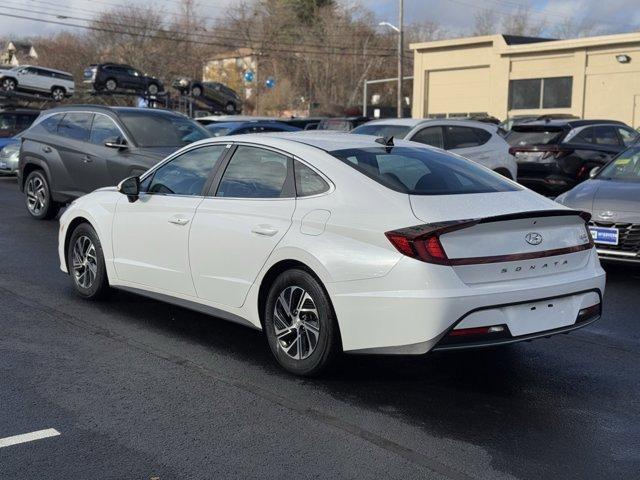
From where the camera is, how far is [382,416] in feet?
14.7

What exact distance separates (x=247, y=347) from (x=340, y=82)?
68.5 meters

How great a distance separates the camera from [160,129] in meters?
11.5

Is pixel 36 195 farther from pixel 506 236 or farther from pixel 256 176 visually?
pixel 506 236

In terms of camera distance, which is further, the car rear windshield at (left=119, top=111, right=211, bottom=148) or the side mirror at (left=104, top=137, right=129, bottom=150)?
the car rear windshield at (left=119, top=111, right=211, bottom=148)

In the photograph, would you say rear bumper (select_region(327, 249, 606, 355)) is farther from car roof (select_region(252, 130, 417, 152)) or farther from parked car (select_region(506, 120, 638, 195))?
parked car (select_region(506, 120, 638, 195))

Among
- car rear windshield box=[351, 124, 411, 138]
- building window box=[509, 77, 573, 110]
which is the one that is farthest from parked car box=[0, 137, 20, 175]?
building window box=[509, 77, 573, 110]

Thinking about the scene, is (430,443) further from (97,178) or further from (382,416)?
(97,178)

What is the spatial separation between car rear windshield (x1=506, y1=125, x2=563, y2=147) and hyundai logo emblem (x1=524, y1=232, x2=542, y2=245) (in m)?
11.0

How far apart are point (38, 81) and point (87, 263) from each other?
110 feet

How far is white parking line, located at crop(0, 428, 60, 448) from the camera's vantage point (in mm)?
4047

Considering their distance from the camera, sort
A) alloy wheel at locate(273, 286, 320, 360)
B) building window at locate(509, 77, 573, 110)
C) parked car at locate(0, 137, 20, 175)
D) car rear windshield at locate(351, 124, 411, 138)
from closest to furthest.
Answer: alloy wheel at locate(273, 286, 320, 360)
car rear windshield at locate(351, 124, 411, 138)
parked car at locate(0, 137, 20, 175)
building window at locate(509, 77, 573, 110)

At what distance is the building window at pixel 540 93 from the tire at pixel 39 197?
33.1 metres

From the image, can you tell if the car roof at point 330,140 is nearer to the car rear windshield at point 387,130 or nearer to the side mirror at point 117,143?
the side mirror at point 117,143

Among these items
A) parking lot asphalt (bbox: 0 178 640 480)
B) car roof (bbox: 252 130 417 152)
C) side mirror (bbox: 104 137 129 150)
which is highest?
car roof (bbox: 252 130 417 152)
